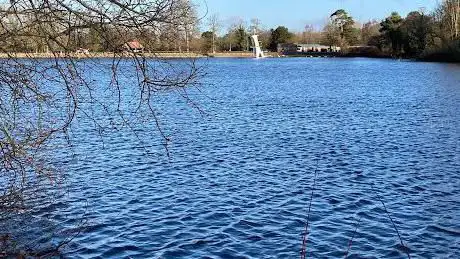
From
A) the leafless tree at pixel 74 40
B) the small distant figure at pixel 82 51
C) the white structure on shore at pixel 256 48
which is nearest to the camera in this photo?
the leafless tree at pixel 74 40

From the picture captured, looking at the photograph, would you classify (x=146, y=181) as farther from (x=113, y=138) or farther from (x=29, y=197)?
(x=113, y=138)

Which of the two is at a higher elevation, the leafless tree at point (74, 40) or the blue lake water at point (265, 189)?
the leafless tree at point (74, 40)

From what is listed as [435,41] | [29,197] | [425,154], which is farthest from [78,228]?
[435,41]

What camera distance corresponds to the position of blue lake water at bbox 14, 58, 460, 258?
10.4 metres

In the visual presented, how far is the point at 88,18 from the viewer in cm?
678

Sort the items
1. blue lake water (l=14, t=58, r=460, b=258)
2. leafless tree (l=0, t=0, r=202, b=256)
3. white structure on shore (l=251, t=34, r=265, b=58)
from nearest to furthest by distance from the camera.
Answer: leafless tree (l=0, t=0, r=202, b=256)
blue lake water (l=14, t=58, r=460, b=258)
white structure on shore (l=251, t=34, r=265, b=58)

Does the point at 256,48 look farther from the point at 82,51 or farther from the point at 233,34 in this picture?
the point at 82,51

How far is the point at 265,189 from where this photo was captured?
46.0 feet

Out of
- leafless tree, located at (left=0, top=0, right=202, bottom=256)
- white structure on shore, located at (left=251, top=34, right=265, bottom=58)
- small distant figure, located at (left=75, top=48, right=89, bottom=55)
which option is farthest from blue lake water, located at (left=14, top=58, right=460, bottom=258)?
white structure on shore, located at (left=251, top=34, right=265, bottom=58)

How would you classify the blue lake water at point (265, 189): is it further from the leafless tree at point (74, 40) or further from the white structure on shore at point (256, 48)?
the white structure on shore at point (256, 48)

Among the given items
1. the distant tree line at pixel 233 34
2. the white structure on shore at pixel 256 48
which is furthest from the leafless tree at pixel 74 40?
the white structure on shore at pixel 256 48

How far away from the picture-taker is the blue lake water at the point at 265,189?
10375 millimetres

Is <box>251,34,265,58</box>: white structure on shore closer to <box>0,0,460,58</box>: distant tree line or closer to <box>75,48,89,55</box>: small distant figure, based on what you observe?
<box>0,0,460,58</box>: distant tree line

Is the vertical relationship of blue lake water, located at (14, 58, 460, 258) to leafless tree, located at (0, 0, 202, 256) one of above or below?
below
